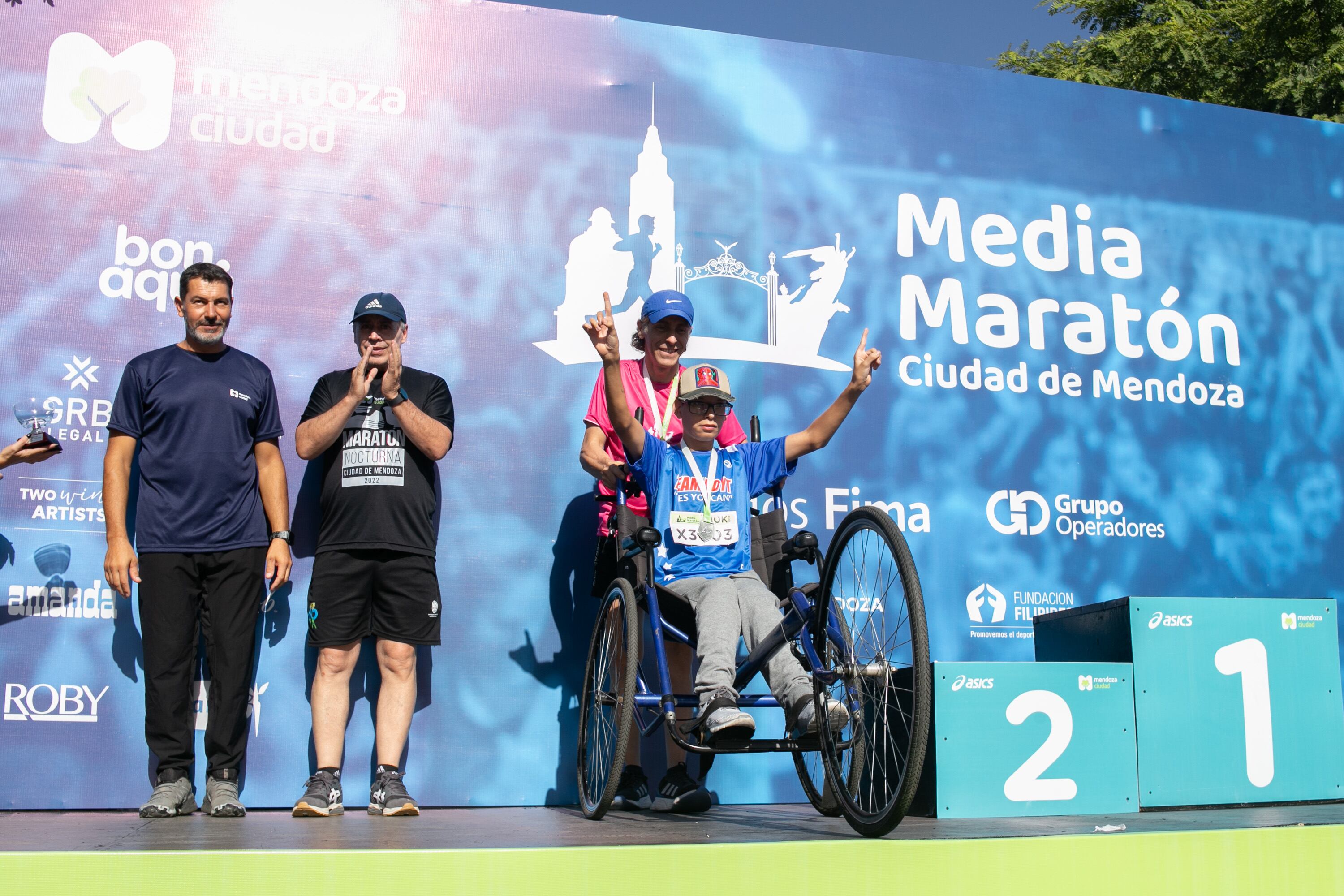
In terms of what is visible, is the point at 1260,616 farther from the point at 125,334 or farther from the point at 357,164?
the point at 125,334

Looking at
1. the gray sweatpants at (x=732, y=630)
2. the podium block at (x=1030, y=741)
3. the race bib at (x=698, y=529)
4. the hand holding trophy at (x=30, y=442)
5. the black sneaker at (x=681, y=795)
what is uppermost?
the hand holding trophy at (x=30, y=442)

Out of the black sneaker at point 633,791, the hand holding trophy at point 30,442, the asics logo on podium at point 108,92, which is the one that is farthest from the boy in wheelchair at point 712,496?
the asics logo on podium at point 108,92

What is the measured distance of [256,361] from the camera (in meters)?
3.88

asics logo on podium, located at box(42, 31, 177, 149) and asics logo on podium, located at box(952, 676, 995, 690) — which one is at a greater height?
asics logo on podium, located at box(42, 31, 177, 149)

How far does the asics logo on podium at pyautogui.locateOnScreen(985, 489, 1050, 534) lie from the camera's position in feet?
15.4

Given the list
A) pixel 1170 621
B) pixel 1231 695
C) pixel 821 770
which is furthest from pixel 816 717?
pixel 1231 695

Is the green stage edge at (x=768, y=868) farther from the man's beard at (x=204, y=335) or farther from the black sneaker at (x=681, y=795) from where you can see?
the man's beard at (x=204, y=335)

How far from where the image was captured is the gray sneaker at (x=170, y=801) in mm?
3334

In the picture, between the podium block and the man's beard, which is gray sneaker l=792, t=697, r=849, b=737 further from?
the man's beard

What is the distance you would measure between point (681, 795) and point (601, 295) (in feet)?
6.31

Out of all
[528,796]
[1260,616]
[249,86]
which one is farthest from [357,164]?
[1260,616]

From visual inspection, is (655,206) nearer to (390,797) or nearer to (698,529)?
(698,529)

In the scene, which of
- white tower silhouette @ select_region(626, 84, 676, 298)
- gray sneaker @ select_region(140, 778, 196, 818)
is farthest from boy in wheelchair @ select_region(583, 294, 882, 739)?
gray sneaker @ select_region(140, 778, 196, 818)

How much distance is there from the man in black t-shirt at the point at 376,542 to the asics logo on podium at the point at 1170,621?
2.30m
